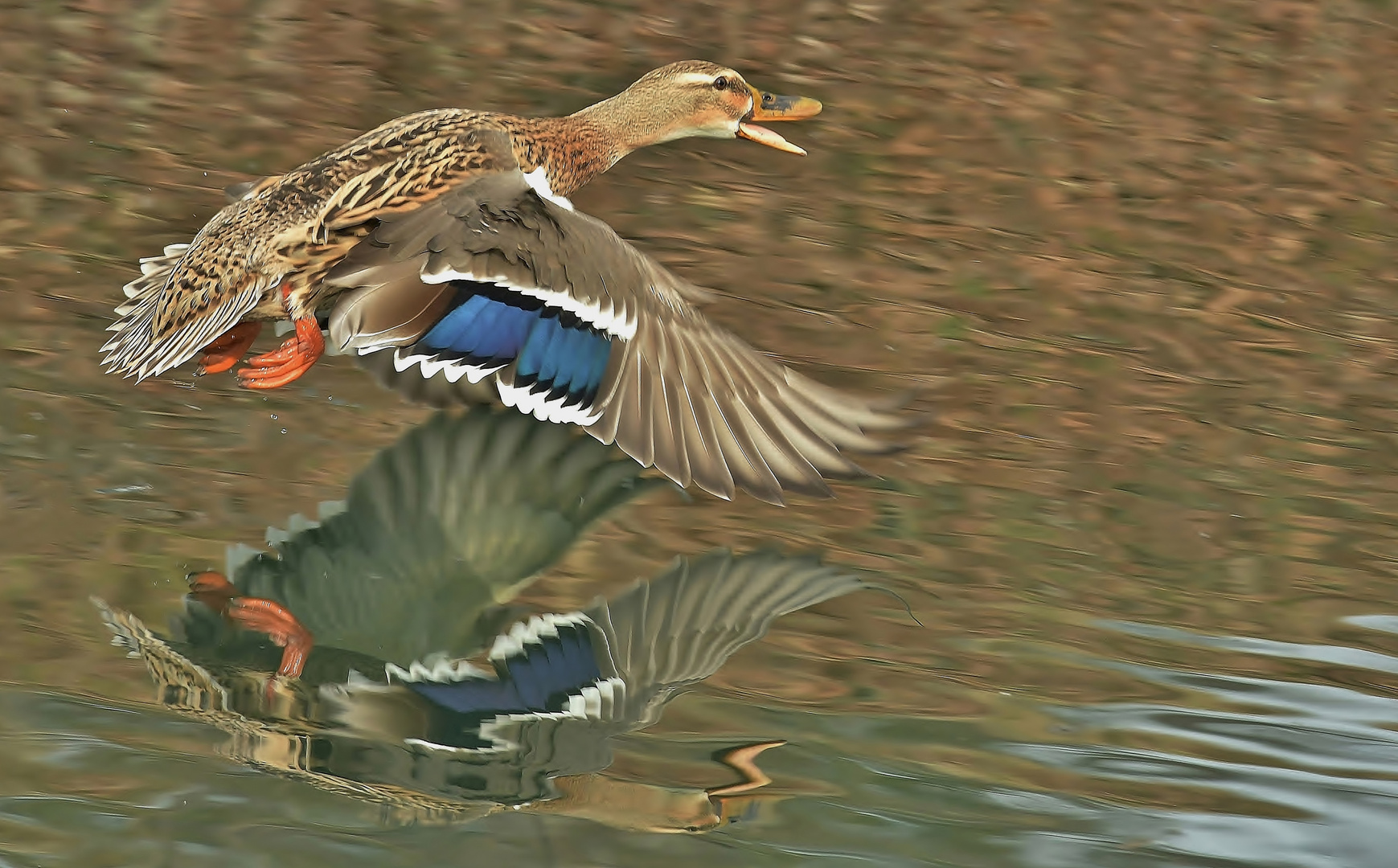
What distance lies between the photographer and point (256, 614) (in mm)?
4359

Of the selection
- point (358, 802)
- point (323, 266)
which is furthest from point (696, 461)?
point (358, 802)

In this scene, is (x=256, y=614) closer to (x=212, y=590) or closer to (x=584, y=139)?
(x=212, y=590)

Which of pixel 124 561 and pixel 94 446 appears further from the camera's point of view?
pixel 94 446

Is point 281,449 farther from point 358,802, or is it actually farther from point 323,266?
point 358,802

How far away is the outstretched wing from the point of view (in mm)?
4832

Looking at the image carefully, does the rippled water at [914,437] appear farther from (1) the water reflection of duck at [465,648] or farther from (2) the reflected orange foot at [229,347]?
(2) the reflected orange foot at [229,347]

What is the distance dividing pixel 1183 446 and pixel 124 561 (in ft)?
10.9

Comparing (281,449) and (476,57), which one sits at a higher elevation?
(476,57)

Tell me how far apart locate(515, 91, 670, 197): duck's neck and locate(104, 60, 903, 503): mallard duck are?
76cm

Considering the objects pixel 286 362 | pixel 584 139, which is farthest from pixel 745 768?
pixel 584 139

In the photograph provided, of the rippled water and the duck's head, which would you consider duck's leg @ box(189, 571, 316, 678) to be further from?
the duck's head

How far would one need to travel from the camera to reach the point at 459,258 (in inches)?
190

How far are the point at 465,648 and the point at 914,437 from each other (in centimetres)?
193

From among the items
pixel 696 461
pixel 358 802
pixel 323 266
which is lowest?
pixel 358 802
